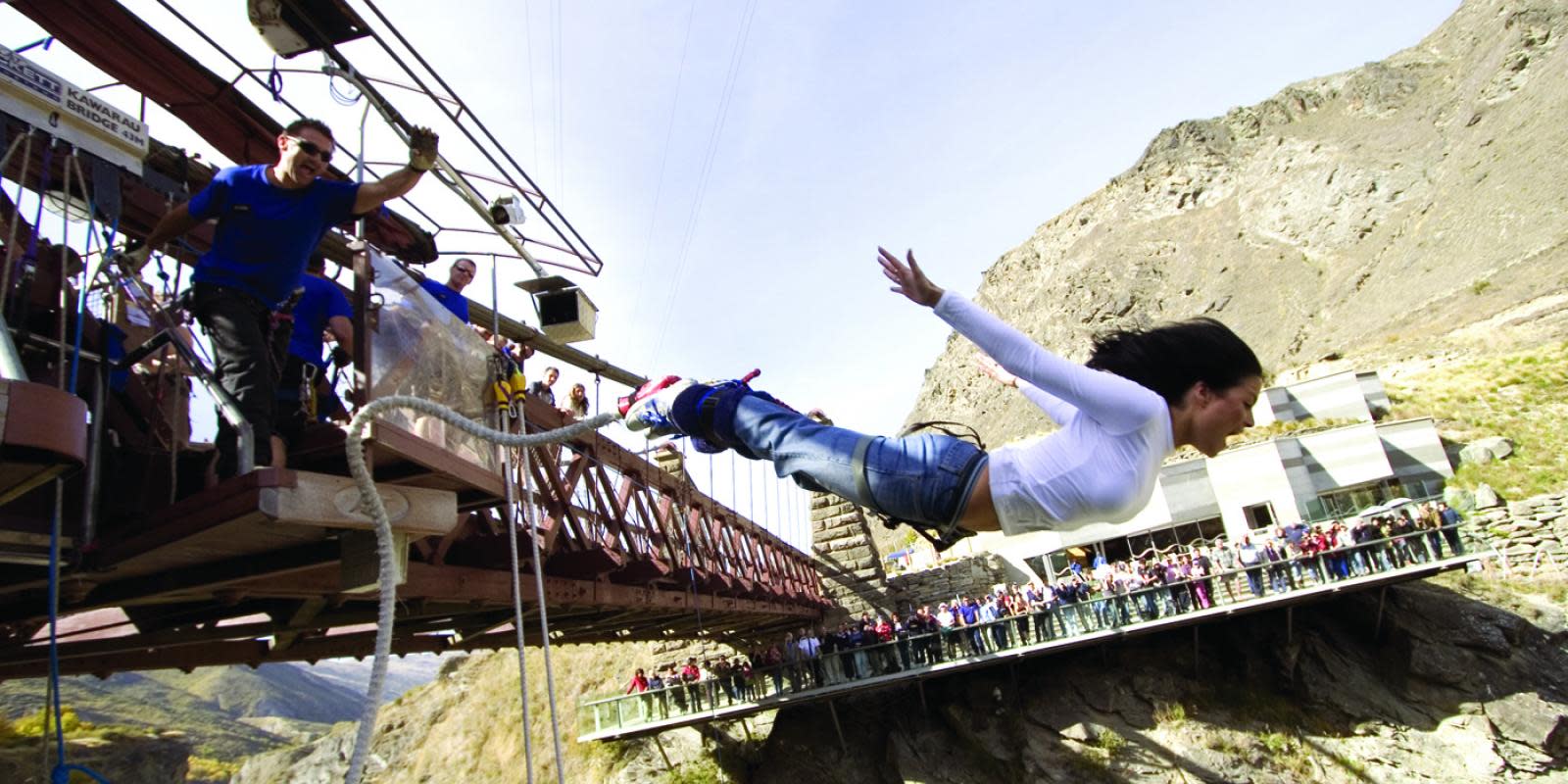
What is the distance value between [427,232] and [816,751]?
1589cm

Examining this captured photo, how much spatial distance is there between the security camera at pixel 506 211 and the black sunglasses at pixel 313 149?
235 cm

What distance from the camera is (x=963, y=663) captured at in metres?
16.2

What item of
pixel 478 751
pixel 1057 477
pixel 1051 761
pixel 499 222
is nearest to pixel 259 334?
pixel 499 222

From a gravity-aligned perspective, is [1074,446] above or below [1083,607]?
above

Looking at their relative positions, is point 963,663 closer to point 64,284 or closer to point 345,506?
point 345,506

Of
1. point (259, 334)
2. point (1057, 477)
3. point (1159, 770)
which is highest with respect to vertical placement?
point (259, 334)

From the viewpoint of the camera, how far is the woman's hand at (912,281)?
2582 mm

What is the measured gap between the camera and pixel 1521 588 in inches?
715

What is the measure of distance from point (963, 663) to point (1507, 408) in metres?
24.4

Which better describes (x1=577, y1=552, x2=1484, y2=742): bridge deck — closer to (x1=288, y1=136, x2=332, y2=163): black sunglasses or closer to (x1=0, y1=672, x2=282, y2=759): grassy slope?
(x1=288, y1=136, x2=332, y2=163): black sunglasses

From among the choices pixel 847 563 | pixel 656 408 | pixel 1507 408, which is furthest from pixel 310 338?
pixel 1507 408

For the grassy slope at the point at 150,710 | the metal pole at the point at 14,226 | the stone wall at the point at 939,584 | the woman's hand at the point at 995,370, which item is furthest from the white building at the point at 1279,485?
the grassy slope at the point at 150,710

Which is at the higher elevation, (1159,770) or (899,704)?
(899,704)

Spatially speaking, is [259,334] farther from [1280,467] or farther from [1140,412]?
[1280,467]
